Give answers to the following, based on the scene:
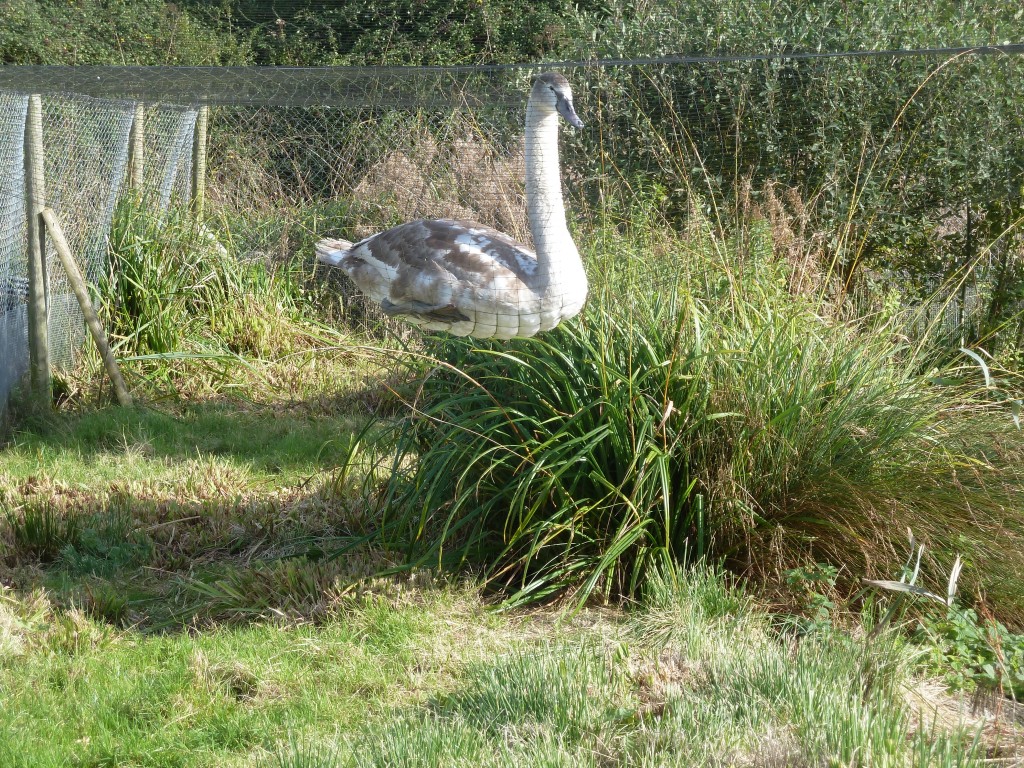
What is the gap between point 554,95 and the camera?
11.1ft

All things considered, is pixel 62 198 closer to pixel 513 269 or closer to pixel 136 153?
pixel 136 153

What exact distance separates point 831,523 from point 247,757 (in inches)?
92.0

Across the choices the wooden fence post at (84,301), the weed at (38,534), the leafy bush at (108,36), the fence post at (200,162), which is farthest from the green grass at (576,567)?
the leafy bush at (108,36)

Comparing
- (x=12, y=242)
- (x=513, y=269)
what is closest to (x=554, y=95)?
(x=513, y=269)

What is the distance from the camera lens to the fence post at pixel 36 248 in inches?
258

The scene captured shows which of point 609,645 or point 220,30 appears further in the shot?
point 220,30

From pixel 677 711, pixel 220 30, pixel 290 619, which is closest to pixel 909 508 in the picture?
pixel 677 711

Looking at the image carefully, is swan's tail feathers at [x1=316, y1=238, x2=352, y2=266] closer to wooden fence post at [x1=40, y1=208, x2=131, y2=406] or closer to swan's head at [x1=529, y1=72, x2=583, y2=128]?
swan's head at [x1=529, y1=72, x2=583, y2=128]

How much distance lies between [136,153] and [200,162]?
63 cm

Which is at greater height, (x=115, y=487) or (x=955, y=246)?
(x=955, y=246)

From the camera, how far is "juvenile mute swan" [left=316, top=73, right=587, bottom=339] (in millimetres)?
3406

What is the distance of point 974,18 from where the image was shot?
7457mm

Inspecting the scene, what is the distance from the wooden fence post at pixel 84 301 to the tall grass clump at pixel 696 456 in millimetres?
3357

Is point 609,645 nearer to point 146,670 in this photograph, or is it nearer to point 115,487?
point 146,670
